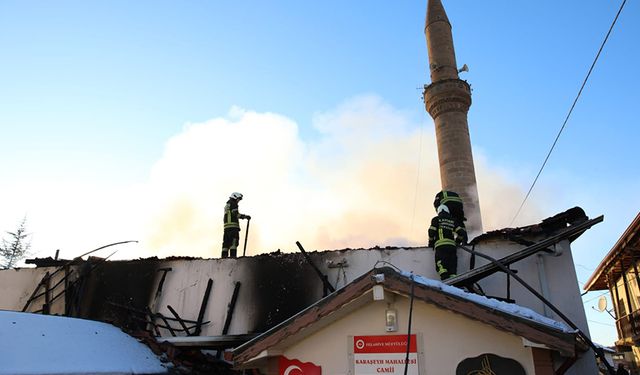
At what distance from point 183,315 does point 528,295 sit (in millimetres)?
8358

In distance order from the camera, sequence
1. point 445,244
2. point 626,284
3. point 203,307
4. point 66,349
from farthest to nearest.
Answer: point 626,284
point 203,307
point 445,244
point 66,349

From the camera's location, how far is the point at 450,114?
21.1 meters

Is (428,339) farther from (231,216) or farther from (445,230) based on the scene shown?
(231,216)

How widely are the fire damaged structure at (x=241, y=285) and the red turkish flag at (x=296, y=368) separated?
2.57 meters

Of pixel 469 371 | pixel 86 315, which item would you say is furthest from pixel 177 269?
pixel 469 371

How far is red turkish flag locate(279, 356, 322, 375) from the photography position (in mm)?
6375

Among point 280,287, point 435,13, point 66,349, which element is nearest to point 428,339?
point 280,287

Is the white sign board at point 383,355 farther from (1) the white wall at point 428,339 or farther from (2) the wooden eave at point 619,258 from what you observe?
(2) the wooden eave at point 619,258

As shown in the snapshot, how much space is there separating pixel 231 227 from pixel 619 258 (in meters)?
16.9

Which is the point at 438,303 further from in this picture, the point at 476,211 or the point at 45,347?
the point at 476,211

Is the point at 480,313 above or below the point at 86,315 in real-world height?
below

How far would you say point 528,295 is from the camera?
925cm

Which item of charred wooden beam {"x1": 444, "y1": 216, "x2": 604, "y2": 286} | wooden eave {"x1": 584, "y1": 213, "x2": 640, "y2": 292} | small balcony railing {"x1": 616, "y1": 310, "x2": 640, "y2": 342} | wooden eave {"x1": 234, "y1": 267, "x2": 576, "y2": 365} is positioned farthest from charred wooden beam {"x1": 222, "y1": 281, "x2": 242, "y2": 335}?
small balcony railing {"x1": 616, "y1": 310, "x2": 640, "y2": 342}

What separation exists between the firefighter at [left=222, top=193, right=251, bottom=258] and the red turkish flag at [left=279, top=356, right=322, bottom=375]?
7.00 m
